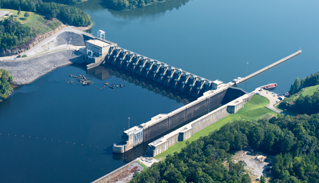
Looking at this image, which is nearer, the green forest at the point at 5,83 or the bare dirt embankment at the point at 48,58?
the green forest at the point at 5,83

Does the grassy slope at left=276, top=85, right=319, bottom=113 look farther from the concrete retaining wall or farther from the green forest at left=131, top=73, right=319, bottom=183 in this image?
the concrete retaining wall

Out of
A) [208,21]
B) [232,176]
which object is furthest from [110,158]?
[208,21]

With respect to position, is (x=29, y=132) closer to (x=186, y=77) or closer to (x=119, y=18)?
(x=186, y=77)

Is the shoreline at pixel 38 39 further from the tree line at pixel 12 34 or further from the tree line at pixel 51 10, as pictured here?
the tree line at pixel 51 10

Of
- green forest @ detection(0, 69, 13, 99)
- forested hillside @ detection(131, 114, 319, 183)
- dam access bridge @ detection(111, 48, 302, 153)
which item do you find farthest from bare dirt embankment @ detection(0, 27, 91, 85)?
forested hillside @ detection(131, 114, 319, 183)

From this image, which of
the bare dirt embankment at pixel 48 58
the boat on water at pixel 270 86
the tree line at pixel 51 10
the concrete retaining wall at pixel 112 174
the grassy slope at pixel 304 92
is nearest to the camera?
the concrete retaining wall at pixel 112 174

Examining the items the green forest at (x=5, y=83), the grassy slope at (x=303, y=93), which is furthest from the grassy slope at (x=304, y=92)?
the green forest at (x=5, y=83)

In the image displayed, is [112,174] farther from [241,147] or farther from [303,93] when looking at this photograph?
[303,93]
